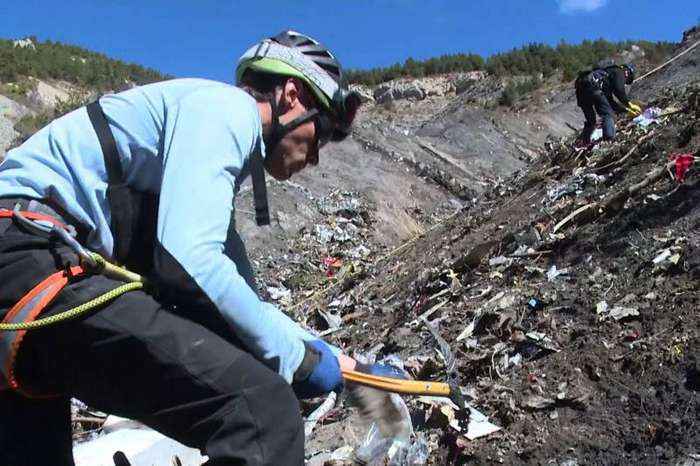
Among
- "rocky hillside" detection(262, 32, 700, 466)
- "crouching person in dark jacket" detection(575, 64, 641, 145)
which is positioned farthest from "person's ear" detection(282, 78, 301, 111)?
"crouching person in dark jacket" detection(575, 64, 641, 145)

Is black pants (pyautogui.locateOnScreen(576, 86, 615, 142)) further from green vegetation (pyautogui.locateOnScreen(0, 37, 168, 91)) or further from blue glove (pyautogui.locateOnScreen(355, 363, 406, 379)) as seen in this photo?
green vegetation (pyautogui.locateOnScreen(0, 37, 168, 91))

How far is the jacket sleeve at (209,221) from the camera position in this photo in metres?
1.54

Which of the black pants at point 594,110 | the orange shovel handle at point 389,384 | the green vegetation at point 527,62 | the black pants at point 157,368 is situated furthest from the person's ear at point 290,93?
the green vegetation at point 527,62

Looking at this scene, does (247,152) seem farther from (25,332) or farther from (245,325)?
(25,332)

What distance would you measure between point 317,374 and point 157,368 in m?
0.46

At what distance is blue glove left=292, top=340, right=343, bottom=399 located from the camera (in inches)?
72.0

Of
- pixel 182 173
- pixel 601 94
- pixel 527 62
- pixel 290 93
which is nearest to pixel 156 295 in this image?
pixel 182 173

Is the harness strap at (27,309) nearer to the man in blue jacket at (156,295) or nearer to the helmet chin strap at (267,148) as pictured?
the man in blue jacket at (156,295)

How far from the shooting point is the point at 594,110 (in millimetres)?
10602

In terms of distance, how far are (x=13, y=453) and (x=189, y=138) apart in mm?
988

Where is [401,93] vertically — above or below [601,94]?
above

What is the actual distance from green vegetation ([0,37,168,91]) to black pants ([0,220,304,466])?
3205 cm

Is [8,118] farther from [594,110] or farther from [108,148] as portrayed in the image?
[108,148]

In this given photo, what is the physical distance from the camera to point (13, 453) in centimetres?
182
